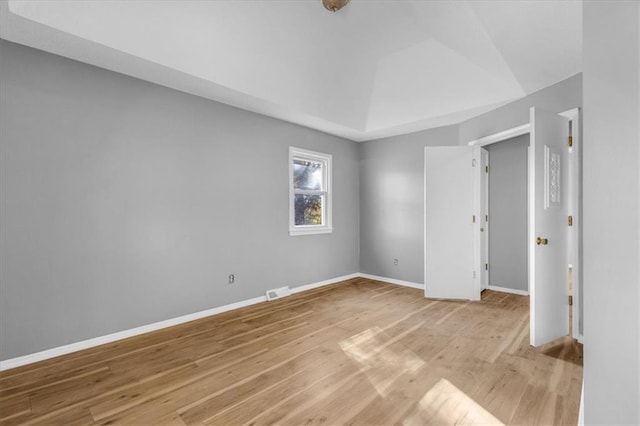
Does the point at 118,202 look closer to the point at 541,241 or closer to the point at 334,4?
the point at 334,4

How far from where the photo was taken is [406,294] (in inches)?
173

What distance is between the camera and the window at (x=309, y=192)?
14.8 ft

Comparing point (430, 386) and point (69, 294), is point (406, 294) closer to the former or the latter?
point (430, 386)

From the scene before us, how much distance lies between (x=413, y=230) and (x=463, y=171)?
123 cm

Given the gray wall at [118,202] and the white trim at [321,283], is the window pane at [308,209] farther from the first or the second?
the white trim at [321,283]

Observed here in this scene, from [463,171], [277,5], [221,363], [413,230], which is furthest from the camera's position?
[413,230]

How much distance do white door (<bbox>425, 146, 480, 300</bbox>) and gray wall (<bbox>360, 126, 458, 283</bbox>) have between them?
468mm

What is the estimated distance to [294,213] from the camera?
179 inches

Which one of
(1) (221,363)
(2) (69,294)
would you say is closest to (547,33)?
(1) (221,363)

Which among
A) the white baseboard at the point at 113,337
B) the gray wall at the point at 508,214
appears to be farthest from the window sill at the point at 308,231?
the gray wall at the point at 508,214

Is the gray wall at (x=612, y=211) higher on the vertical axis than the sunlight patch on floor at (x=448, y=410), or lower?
higher

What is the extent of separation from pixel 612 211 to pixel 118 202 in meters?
3.52

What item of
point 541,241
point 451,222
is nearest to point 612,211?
point 541,241

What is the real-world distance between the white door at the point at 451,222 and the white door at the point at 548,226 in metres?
1.22
